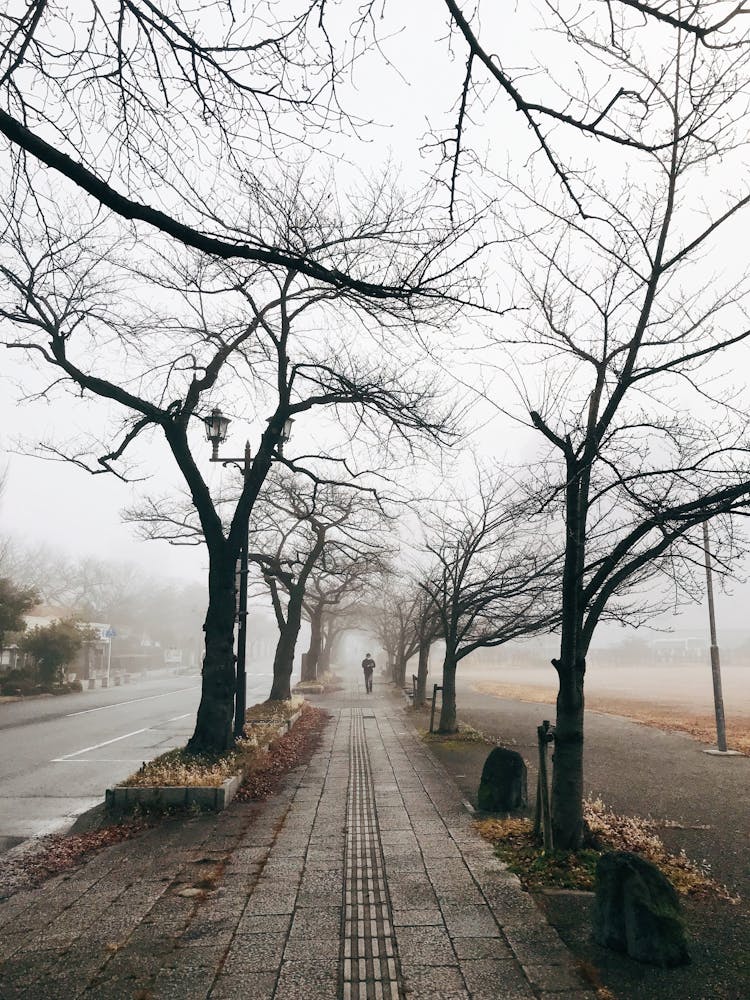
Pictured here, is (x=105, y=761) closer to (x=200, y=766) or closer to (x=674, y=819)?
(x=200, y=766)

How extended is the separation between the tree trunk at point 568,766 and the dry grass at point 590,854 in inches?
7.8

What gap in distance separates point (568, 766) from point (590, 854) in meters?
0.74

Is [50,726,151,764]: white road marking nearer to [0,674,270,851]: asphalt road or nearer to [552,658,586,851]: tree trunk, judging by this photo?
[0,674,270,851]: asphalt road

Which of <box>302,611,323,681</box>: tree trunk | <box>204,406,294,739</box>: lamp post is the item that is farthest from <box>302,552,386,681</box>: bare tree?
<box>204,406,294,739</box>: lamp post

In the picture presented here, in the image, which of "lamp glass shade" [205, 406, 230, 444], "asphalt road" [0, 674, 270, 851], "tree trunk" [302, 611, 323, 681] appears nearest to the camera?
"asphalt road" [0, 674, 270, 851]

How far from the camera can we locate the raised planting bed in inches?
309

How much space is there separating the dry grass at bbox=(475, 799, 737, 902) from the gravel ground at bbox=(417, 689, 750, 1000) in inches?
8.4

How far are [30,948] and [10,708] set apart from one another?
71.1ft

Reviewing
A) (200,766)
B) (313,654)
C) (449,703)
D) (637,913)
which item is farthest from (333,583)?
(637,913)

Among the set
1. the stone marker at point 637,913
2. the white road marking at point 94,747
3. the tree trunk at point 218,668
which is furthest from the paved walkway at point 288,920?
the white road marking at point 94,747

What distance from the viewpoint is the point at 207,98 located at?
362cm

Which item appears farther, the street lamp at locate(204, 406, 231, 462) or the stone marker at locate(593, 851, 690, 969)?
the street lamp at locate(204, 406, 231, 462)

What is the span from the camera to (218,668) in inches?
406

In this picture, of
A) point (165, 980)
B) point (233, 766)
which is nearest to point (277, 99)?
point (165, 980)
